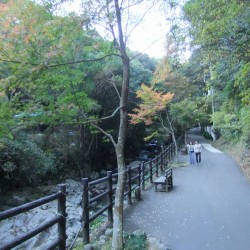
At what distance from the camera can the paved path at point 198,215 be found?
534 centimetres

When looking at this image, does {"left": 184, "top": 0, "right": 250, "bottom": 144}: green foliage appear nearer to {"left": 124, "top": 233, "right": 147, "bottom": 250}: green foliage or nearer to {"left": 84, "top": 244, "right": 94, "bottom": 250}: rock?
{"left": 124, "top": 233, "right": 147, "bottom": 250}: green foliage

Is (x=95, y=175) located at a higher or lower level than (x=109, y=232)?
lower

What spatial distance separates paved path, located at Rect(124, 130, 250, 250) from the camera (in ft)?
17.5

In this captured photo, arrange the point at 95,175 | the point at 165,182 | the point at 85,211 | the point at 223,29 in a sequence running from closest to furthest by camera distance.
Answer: the point at 85,211
the point at 223,29
the point at 165,182
the point at 95,175

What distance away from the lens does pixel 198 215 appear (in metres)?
6.95

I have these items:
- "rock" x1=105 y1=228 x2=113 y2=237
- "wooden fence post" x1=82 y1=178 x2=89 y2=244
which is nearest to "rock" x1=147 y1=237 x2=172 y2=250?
"rock" x1=105 y1=228 x2=113 y2=237

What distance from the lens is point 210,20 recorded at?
8203 mm

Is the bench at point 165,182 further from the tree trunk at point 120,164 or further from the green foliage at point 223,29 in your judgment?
the tree trunk at point 120,164

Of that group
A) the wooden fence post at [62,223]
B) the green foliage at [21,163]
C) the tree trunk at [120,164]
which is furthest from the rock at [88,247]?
the green foliage at [21,163]

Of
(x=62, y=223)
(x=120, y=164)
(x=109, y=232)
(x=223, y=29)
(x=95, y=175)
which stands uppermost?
(x=223, y=29)

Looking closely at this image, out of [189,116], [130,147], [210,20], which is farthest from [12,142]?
[130,147]

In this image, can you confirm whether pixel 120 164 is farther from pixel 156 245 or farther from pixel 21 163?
pixel 21 163

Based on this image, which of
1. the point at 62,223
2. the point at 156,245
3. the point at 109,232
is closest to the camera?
the point at 62,223

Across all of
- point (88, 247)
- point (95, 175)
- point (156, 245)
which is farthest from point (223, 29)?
point (95, 175)
